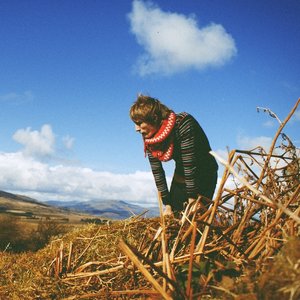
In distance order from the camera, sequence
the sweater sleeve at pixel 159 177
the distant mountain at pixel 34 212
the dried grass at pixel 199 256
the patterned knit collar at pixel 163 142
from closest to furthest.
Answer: the dried grass at pixel 199 256 < the patterned knit collar at pixel 163 142 < the sweater sleeve at pixel 159 177 < the distant mountain at pixel 34 212

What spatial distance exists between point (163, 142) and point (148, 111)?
349mm

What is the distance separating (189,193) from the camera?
2.93 metres

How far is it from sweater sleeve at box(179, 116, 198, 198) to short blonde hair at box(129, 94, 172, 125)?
0.22 meters

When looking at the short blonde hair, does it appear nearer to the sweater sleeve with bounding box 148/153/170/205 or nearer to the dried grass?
the sweater sleeve with bounding box 148/153/170/205

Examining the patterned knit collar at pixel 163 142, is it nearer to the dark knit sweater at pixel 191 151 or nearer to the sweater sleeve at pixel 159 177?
the dark knit sweater at pixel 191 151

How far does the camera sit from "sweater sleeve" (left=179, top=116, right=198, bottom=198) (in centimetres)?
295

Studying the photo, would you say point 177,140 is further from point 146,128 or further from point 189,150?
point 146,128

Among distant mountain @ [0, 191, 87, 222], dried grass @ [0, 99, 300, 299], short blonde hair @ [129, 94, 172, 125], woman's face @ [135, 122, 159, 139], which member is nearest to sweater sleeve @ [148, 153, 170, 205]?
woman's face @ [135, 122, 159, 139]

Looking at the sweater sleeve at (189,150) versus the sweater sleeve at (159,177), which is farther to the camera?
the sweater sleeve at (159,177)

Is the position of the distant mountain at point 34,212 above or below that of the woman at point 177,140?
below

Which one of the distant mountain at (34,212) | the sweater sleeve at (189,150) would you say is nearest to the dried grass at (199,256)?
the sweater sleeve at (189,150)

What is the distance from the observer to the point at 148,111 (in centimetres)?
294

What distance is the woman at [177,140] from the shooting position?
295 centimetres

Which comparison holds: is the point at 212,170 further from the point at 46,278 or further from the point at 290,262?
the point at 290,262
